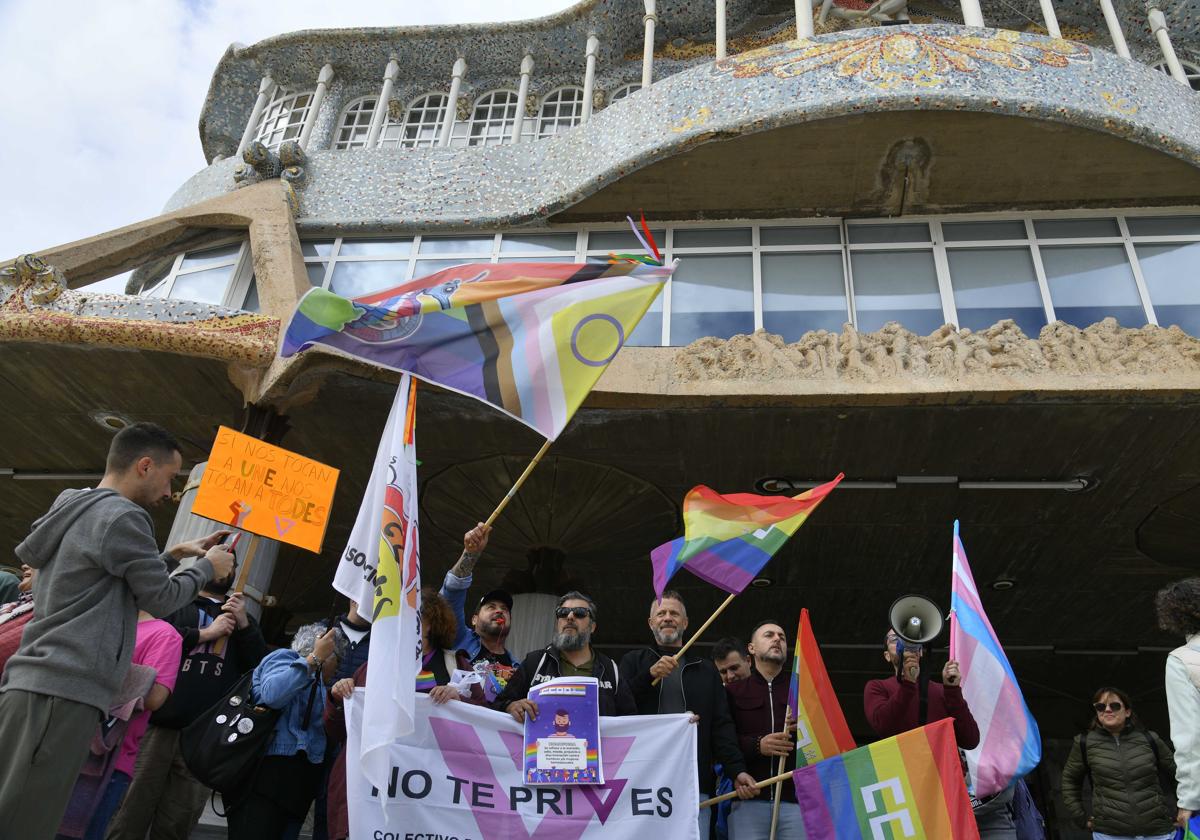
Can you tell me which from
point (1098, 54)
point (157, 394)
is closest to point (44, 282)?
point (157, 394)

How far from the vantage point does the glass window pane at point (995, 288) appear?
1230 cm

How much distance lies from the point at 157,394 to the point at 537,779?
9.20 m

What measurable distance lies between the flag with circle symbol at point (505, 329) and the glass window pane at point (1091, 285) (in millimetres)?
6926

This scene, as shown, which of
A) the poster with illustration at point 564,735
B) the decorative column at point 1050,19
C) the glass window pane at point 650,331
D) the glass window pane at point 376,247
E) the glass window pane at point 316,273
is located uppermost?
the decorative column at point 1050,19

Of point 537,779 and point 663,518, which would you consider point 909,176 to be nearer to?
point 663,518

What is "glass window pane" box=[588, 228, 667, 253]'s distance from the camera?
14.0m

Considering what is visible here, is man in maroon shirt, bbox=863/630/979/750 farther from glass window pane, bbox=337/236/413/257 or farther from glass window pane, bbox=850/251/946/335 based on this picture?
glass window pane, bbox=337/236/413/257

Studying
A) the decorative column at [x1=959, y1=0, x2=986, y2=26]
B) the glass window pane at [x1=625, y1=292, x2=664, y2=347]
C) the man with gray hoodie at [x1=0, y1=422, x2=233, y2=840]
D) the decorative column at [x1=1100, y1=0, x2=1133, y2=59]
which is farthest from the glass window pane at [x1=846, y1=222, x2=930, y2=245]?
the man with gray hoodie at [x1=0, y1=422, x2=233, y2=840]

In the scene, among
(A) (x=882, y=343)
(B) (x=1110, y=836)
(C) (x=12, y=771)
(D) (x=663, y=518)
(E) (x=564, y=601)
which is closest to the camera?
(C) (x=12, y=771)

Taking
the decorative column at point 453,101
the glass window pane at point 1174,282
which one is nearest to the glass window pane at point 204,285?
the decorative column at point 453,101

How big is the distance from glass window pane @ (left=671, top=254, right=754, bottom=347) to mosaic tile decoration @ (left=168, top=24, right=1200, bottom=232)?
167 cm

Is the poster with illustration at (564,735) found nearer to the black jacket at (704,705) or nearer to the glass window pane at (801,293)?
the black jacket at (704,705)

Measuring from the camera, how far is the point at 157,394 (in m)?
13.0

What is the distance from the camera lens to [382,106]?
17.5 m
